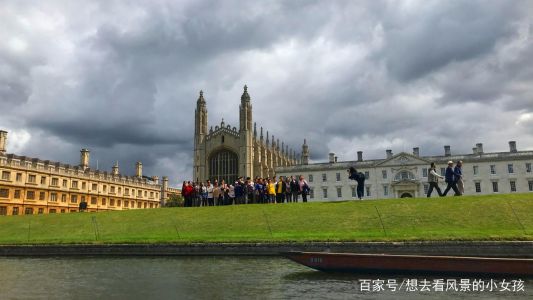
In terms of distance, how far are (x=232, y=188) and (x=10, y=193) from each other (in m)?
50.8

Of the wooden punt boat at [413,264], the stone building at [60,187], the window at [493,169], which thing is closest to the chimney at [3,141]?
the stone building at [60,187]

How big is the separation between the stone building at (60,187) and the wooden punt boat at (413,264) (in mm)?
65664

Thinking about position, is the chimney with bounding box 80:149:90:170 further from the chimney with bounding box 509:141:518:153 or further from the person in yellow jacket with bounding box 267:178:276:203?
the chimney with bounding box 509:141:518:153

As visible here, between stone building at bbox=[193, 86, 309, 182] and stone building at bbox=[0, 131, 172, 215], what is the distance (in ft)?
56.8

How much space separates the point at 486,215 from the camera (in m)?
22.7

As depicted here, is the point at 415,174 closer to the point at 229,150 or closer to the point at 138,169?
the point at 229,150

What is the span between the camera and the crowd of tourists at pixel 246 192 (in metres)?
31.2

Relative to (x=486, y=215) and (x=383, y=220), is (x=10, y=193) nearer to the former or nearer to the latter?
(x=383, y=220)

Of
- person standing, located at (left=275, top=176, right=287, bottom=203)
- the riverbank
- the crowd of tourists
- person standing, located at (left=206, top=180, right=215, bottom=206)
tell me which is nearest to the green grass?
the riverbank

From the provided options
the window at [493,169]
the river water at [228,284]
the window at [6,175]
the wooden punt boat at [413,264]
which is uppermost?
the window at [493,169]

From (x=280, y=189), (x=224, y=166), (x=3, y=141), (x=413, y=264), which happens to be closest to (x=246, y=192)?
(x=280, y=189)

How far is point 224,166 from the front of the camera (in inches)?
3602

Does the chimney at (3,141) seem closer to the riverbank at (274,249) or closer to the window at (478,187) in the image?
the riverbank at (274,249)

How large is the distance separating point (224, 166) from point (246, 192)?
2335 inches
